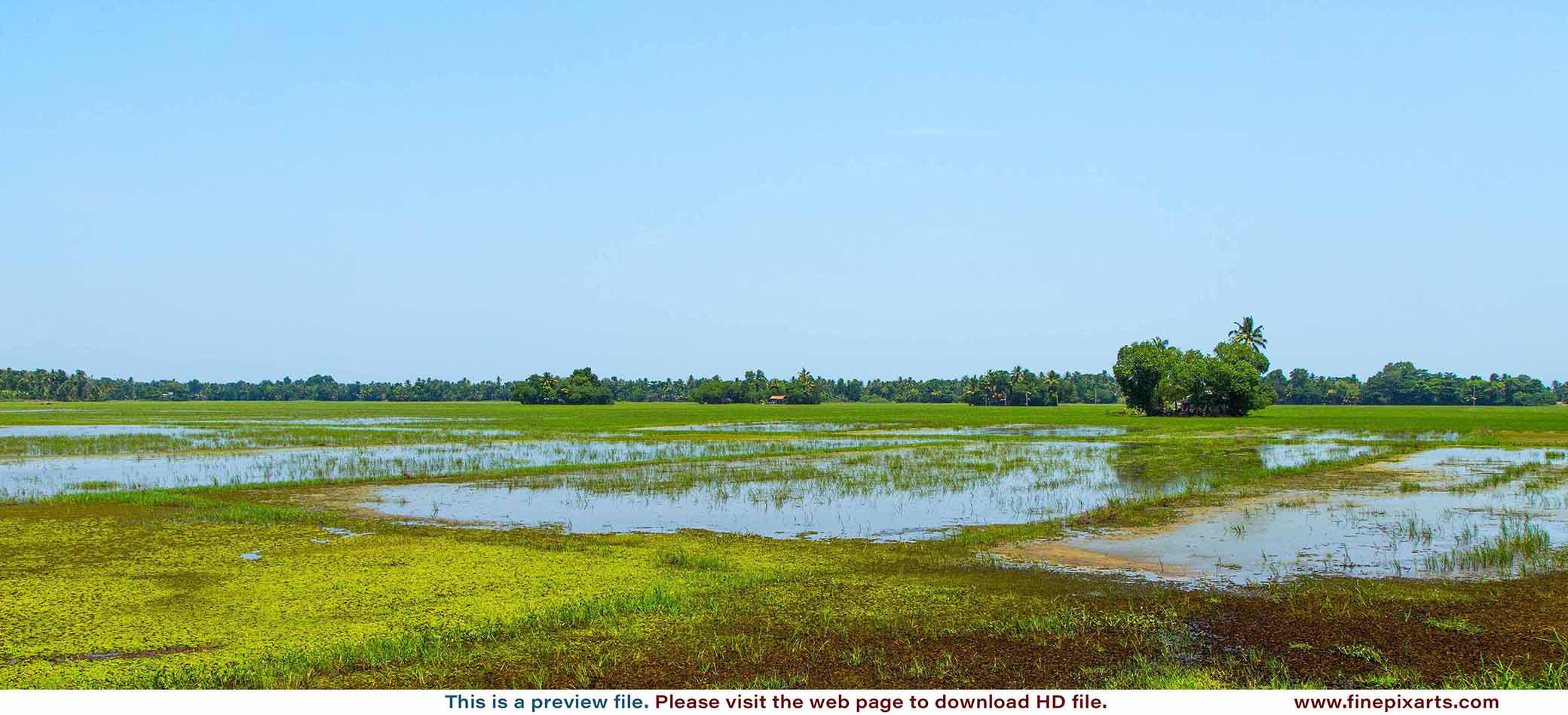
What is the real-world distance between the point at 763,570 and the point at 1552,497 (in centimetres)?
1557

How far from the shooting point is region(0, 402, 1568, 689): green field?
6.55 meters

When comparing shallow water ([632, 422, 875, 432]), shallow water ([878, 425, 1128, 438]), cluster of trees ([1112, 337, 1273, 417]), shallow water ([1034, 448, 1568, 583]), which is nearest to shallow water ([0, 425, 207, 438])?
shallow water ([632, 422, 875, 432])

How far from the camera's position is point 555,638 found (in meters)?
7.22

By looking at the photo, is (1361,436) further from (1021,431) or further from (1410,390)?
(1410,390)

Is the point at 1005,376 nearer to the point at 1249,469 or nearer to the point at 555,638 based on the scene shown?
the point at 1249,469

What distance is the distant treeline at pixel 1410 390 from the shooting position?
13100cm

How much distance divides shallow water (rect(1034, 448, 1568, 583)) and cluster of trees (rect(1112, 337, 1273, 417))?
5130cm

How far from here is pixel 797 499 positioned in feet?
57.7

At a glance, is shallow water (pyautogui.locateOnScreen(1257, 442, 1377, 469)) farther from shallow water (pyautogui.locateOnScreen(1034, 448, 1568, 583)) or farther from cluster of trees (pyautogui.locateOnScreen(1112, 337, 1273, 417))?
cluster of trees (pyautogui.locateOnScreen(1112, 337, 1273, 417))

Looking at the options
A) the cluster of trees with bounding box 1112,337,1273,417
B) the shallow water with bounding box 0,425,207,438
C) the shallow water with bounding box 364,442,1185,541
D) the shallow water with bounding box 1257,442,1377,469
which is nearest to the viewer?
the shallow water with bounding box 364,442,1185,541
